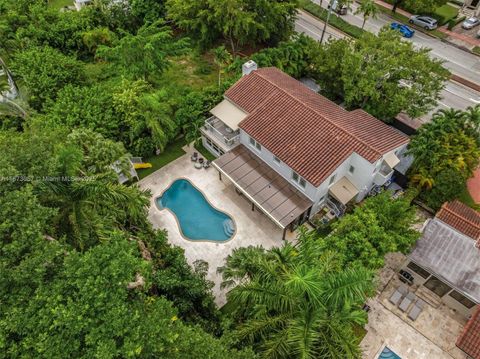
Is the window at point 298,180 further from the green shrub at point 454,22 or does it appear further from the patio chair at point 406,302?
the green shrub at point 454,22

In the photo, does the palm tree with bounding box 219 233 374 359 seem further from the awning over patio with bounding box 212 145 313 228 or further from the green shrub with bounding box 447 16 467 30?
the green shrub with bounding box 447 16 467 30

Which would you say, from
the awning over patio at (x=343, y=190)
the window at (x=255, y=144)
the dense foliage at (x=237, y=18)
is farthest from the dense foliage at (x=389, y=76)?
the dense foliage at (x=237, y=18)

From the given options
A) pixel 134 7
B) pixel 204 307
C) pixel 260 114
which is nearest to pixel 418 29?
pixel 260 114

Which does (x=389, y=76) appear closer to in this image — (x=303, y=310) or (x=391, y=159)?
(x=391, y=159)

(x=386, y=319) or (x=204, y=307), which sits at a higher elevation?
(x=204, y=307)

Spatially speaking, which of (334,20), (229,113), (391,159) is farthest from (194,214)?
(334,20)

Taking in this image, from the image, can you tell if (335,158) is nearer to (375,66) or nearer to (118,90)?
(375,66)
